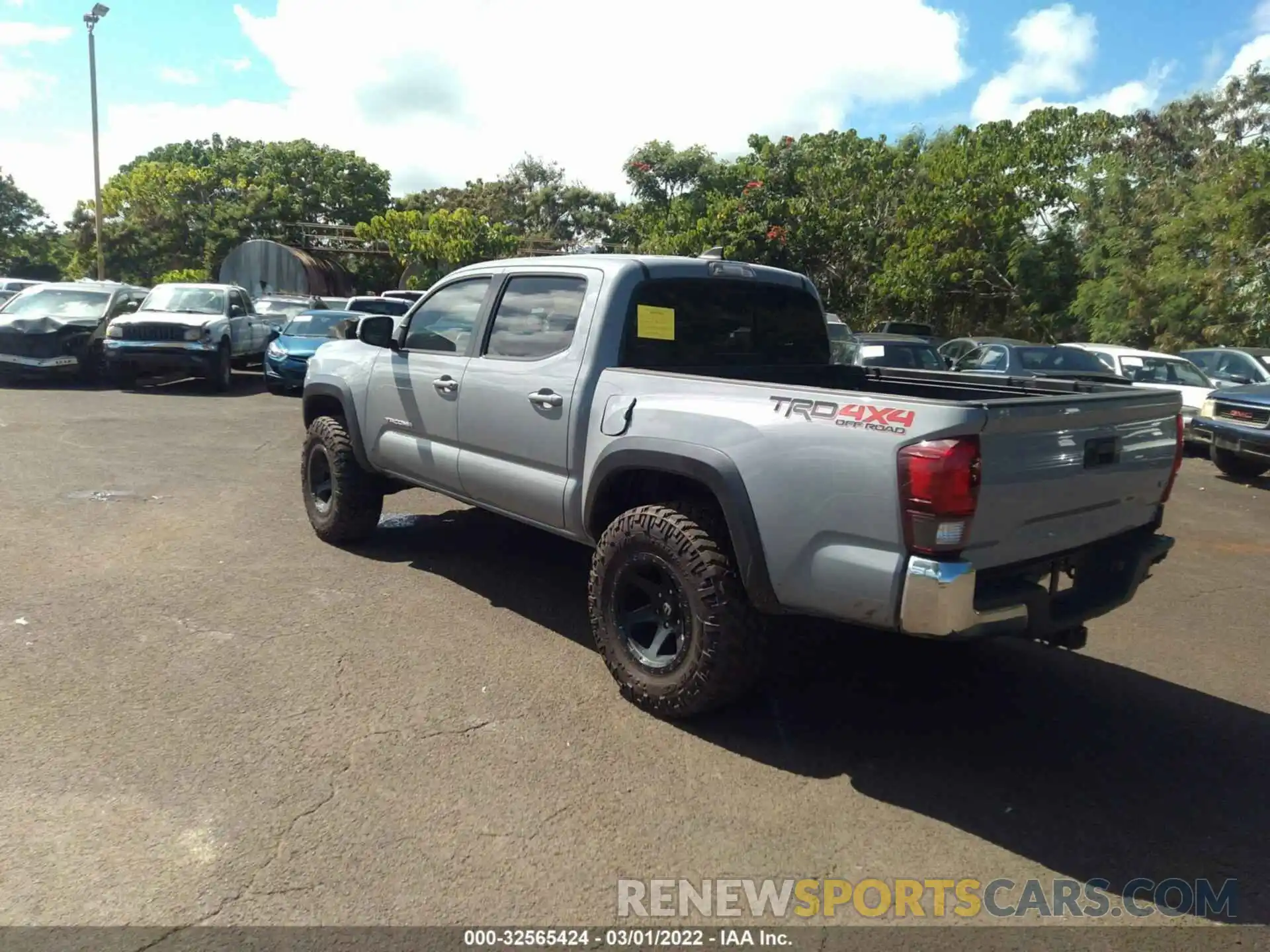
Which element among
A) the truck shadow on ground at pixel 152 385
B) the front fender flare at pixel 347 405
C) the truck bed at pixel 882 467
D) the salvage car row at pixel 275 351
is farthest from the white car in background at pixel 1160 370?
the truck shadow on ground at pixel 152 385

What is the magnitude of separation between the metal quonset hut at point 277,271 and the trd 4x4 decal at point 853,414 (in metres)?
32.7

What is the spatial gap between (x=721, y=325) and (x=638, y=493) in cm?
113

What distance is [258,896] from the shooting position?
2.78 m

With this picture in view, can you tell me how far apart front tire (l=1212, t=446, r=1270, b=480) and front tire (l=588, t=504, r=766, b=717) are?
9619mm

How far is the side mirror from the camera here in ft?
18.7

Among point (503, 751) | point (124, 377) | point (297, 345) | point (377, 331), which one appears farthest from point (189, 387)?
point (503, 751)

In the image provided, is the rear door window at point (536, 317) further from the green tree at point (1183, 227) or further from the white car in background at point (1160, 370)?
the green tree at point (1183, 227)

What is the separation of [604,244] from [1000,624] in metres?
46.5

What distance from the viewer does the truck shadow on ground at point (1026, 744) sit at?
3.21 m

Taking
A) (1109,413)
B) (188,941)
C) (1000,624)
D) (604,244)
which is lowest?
(188,941)

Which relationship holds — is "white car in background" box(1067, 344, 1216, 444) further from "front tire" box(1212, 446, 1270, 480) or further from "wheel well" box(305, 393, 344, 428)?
"wheel well" box(305, 393, 344, 428)

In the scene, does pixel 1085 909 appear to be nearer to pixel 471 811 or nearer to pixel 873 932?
pixel 873 932

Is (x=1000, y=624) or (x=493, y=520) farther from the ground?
(x=1000, y=624)

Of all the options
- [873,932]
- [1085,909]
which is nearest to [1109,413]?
[1085,909]
